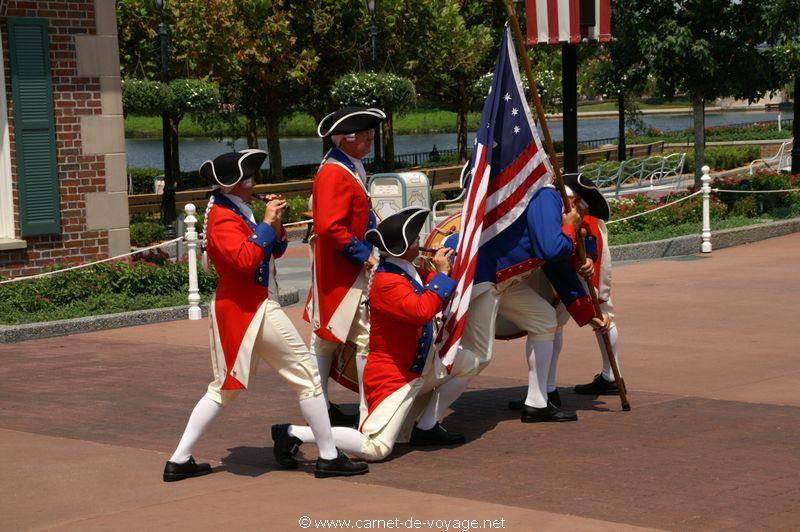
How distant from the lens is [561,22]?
13.0m

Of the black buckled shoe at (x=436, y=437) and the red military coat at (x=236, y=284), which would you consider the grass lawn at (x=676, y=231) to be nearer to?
the black buckled shoe at (x=436, y=437)

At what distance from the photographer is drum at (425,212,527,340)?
324 inches

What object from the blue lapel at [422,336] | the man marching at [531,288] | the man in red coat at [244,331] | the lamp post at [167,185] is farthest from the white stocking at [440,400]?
the lamp post at [167,185]

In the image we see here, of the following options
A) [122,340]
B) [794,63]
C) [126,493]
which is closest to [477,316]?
[126,493]

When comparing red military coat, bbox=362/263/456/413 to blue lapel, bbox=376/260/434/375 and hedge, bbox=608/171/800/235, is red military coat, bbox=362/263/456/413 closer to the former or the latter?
blue lapel, bbox=376/260/434/375

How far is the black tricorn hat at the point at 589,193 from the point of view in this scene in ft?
27.4

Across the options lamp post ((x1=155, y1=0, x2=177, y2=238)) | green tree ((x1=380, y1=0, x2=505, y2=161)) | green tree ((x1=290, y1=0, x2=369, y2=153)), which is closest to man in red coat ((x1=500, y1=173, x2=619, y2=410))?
lamp post ((x1=155, y1=0, x2=177, y2=238))

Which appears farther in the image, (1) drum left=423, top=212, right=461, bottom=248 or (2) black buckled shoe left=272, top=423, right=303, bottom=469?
(1) drum left=423, top=212, right=461, bottom=248

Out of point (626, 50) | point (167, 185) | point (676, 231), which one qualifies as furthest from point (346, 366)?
point (167, 185)

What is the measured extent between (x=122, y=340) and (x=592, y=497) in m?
6.81

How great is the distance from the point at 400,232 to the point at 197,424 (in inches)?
60.1

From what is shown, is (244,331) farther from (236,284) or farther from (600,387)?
(600,387)

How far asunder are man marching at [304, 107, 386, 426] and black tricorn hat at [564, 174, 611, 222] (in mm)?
1395

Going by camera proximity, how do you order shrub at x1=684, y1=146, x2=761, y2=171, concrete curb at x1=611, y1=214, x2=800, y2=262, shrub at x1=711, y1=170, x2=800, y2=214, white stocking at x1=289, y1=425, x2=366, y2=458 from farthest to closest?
shrub at x1=684, y1=146, x2=761, y2=171 → shrub at x1=711, y1=170, x2=800, y2=214 → concrete curb at x1=611, y1=214, x2=800, y2=262 → white stocking at x1=289, y1=425, x2=366, y2=458
